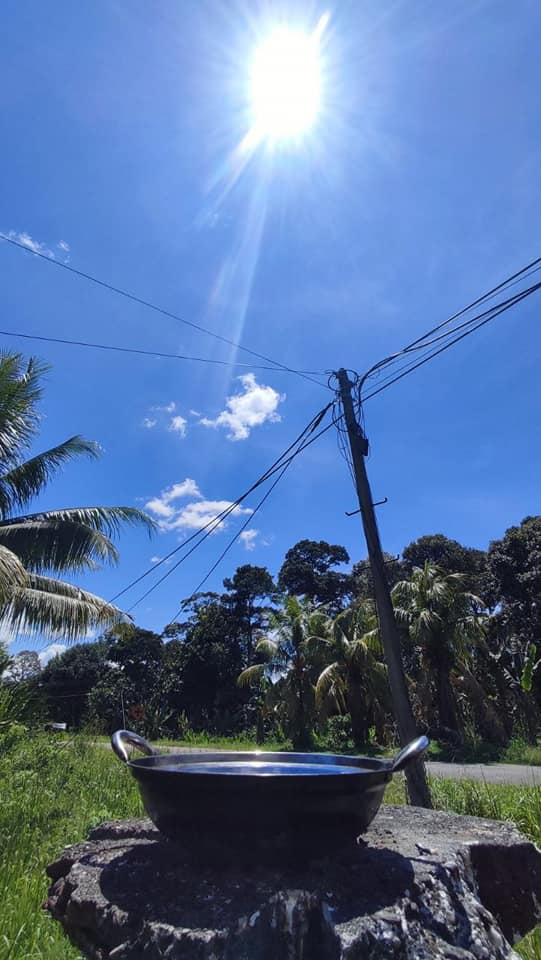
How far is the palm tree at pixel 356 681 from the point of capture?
15.2 metres

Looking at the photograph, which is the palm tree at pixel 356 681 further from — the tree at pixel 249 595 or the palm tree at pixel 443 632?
the tree at pixel 249 595

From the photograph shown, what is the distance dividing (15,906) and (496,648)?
1892 centimetres

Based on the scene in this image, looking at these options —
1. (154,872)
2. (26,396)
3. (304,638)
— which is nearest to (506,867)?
(154,872)

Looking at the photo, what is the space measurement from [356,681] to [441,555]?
613 inches

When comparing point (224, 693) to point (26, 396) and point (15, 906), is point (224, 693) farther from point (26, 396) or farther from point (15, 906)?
point (15, 906)

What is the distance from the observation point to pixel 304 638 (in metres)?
17.2

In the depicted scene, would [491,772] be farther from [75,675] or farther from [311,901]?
[75,675]

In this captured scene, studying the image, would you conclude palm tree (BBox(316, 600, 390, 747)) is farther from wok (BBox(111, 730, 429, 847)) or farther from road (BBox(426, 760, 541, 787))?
wok (BBox(111, 730, 429, 847))

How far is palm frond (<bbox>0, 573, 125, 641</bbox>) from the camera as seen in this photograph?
8906 mm

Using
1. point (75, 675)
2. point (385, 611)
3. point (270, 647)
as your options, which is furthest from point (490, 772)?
point (75, 675)

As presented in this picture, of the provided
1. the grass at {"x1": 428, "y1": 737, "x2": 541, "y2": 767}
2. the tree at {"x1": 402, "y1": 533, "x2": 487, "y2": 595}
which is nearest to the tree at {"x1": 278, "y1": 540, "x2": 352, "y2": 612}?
the tree at {"x1": 402, "y1": 533, "x2": 487, "y2": 595}

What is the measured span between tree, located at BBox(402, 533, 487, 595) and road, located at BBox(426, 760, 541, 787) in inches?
670

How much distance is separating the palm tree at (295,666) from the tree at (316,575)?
15763 mm

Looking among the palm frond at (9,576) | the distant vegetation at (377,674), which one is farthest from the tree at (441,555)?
the palm frond at (9,576)
